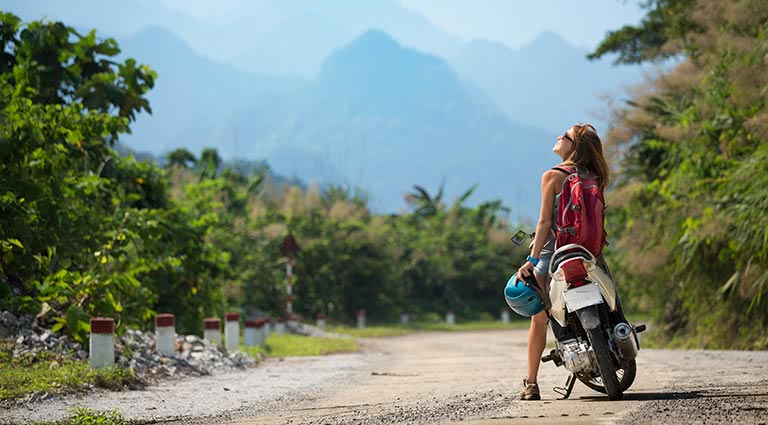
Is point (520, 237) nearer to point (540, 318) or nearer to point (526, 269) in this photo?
point (526, 269)

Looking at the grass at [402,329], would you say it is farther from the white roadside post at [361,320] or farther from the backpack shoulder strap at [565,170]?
the backpack shoulder strap at [565,170]

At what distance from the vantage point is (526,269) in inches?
292

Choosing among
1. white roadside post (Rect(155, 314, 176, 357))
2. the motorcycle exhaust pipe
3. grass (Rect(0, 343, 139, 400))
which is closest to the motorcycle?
the motorcycle exhaust pipe

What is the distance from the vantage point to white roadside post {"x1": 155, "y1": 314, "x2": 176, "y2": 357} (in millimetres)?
13086

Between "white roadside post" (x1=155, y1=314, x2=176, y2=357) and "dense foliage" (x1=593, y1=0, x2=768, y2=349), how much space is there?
28.3 feet

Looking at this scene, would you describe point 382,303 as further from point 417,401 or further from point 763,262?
point 417,401

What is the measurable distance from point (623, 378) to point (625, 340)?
1.32ft

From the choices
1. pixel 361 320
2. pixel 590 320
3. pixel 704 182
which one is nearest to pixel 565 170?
pixel 590 320

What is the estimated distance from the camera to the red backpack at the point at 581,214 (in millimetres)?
7172

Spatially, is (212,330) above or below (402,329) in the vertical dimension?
above

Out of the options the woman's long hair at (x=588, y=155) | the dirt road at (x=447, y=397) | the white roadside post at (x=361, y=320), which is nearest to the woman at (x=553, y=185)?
the woman's long hair at (x=588, y=155)

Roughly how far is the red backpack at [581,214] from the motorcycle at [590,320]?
8cm

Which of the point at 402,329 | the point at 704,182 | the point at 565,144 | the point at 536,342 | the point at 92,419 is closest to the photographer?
the point at 92,419

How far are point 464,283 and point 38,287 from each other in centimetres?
4140
